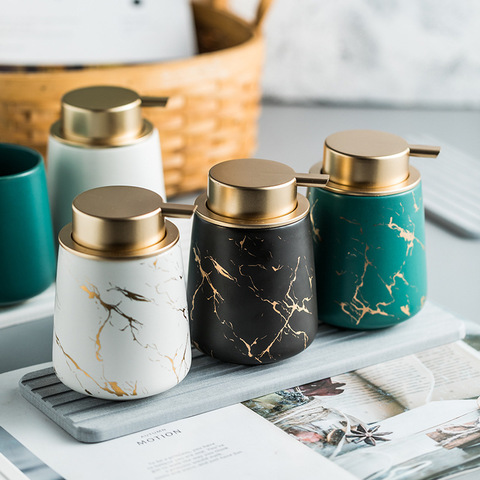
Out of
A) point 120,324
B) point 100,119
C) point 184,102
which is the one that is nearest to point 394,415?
point 120,324

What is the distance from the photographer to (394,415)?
1.55 feet

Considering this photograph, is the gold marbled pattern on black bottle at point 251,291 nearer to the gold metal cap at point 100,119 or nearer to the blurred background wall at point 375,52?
the gold metal cap at point 100,119

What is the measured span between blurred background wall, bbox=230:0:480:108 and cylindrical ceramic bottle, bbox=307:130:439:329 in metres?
0.66

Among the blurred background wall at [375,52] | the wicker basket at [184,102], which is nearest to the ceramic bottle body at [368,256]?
the wicker basket at [184,102]

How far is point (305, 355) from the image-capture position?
52 cm

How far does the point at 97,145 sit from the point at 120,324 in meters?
0.17

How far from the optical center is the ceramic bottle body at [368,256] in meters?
0.50

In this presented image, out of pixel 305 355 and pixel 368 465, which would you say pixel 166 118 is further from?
pixel 368 465

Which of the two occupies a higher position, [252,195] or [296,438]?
[252,195]

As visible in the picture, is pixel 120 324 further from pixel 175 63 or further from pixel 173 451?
pixel 175 63

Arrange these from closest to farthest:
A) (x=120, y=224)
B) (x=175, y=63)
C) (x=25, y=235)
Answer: (x=120, y=224) → (x=25, y=235) → (x=175, y=63)

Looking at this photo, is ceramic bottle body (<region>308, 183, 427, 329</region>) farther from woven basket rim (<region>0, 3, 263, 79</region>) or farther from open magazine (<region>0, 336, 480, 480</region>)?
woven basket rim (<region>0, 3, 263, 79</region>)

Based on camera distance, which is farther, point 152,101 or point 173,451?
point 152,101

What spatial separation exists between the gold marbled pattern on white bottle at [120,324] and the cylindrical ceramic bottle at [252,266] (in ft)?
0.09
